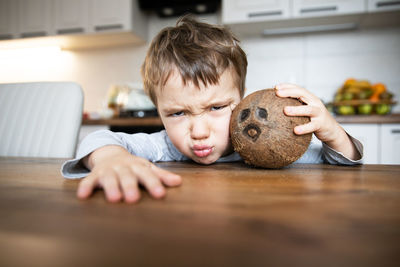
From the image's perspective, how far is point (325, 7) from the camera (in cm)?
215

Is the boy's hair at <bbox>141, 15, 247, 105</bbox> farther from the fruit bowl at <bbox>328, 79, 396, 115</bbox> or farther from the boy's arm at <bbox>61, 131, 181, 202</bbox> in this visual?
the fruit bowl at <bbox>328, 79, 396, 115</bbox>

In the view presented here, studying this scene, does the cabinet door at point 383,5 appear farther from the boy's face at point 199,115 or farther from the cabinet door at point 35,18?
the cabinet door at point 35,18

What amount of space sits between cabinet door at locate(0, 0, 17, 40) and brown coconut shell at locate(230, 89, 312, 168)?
336 centimetres

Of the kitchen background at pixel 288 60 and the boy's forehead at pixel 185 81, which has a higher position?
the kitchen background at pixel 288 60

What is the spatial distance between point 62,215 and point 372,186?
0.45m

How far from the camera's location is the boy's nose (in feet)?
2.34

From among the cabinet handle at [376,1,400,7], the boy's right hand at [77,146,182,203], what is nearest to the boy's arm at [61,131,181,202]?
the boy's right hand at [77,146,182,203]

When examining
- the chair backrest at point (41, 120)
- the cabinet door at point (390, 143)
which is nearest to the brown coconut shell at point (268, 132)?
the chair backrest at point (41, 120)

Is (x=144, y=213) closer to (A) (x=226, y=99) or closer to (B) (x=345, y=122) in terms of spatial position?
(A) (x=226, y=99)

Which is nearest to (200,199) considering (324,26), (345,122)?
(345,122)

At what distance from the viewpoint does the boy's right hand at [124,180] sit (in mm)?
337

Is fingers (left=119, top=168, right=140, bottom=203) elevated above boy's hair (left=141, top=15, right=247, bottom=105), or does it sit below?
below

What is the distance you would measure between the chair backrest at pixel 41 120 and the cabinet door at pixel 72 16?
5.64 ft

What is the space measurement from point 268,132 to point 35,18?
3265 millimetres
